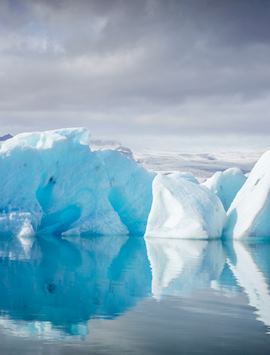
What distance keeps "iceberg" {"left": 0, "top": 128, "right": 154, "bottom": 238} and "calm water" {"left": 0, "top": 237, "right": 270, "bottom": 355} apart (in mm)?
11590

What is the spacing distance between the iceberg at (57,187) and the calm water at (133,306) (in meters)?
11.6

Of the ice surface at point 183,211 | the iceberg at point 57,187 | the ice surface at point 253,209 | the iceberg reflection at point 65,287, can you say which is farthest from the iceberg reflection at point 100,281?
the iceberg at point 57,187

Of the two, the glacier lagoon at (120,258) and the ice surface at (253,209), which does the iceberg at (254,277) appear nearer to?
the glacier lagoon at (120,258)

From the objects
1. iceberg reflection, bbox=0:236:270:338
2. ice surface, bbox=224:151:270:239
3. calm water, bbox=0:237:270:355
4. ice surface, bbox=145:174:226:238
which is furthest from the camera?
ice surface, bbox=145:174:226:238

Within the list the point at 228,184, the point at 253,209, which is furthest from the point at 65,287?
Result: the point at 228,184

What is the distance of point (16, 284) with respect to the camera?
13070mm

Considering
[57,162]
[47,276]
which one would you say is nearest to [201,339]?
[47,276]

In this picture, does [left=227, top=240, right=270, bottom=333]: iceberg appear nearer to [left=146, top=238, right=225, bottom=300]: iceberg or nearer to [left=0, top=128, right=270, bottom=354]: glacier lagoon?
[left=0, top=128, right=270, bottom=354]: glacier lagoon

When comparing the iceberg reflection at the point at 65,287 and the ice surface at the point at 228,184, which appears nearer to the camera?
the iceberg reflection at the point at 65,287

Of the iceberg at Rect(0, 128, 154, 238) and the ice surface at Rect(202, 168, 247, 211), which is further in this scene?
the ice surface at Rect(202, 168, 247, 211)

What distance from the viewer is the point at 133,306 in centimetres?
1063

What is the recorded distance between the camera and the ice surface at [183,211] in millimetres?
31047

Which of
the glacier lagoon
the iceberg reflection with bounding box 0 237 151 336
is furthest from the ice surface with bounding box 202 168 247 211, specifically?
the iceberg reflection with bounding box 0 237 151 336

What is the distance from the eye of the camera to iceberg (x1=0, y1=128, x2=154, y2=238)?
103 feet
